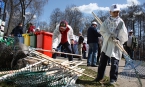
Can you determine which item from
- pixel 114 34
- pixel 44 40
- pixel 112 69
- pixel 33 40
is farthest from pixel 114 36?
pixel 33 40

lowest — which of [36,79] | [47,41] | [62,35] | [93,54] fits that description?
[36,79]

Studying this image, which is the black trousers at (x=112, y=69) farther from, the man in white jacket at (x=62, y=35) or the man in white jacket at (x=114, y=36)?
the man in white jacket at (x=62, y=35)

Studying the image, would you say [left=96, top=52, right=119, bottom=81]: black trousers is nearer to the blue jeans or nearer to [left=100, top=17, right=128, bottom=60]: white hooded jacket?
[left=100, top=17, right=128, bottom=60]: white hooded jacket

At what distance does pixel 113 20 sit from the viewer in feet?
16.1

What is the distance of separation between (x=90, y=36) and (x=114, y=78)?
404 cm

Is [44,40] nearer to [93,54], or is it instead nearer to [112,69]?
[93,54]

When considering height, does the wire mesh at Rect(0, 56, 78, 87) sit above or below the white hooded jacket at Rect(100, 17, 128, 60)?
below

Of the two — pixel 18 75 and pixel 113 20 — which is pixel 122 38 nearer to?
pixel 113 20

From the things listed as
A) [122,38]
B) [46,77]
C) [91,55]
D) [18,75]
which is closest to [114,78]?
[122,38]

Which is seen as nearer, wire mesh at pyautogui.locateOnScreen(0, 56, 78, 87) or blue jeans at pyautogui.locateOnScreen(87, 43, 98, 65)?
wire mesh at pyautogui.locateOnScreen(0, 56, 78, 87)

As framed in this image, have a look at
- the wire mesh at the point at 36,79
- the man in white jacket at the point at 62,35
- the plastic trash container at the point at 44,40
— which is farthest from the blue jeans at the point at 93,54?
the wire mesh at the point at 36,79

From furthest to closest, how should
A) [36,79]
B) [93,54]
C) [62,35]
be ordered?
[93,54], [62,35], [36,79]

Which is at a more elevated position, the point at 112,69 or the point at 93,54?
the point at 93,54

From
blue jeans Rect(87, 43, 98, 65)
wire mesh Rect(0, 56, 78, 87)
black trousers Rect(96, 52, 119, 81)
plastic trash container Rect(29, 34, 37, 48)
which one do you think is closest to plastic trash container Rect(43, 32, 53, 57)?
plastic trash container Rect(29, 34, 37, 48)
